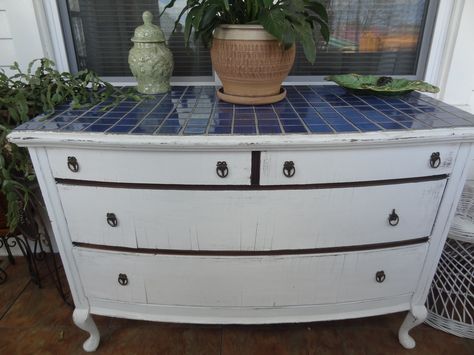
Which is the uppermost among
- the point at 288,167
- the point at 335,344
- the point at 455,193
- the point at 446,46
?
the point at 446,46

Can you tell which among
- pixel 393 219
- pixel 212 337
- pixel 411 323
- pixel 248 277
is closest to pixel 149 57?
pixel 248 277

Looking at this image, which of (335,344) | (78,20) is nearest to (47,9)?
(78,20)

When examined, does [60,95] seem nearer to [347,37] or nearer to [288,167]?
[288,167]

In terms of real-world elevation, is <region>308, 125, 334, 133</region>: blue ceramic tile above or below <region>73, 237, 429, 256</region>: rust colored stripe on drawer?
above

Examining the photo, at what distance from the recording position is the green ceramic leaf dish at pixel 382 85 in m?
Result: 1.26

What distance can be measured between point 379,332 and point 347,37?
1273mm

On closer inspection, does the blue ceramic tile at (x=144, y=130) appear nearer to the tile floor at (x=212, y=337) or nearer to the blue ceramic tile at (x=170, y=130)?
the blue ceramic tile at (x=170, y=130)

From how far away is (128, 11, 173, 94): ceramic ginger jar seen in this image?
125cm

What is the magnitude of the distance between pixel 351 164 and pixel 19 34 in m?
1.41

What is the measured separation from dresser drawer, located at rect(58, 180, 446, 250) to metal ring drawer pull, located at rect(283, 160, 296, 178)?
0.06 m

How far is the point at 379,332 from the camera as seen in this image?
1.40 meters

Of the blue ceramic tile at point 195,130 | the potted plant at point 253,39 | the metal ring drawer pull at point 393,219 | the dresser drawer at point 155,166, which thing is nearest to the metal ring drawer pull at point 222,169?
the dresser drawer at point 155,166

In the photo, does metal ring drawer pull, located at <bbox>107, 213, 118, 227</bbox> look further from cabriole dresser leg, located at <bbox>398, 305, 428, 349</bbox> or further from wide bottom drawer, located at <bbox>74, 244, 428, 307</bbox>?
cabriole dresser leg, located at <bbox>398, 305, 428, 349</bbox>

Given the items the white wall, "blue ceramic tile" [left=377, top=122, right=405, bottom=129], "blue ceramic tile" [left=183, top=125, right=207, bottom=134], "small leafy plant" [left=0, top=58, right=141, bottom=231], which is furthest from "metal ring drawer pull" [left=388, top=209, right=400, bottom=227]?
the white wall
